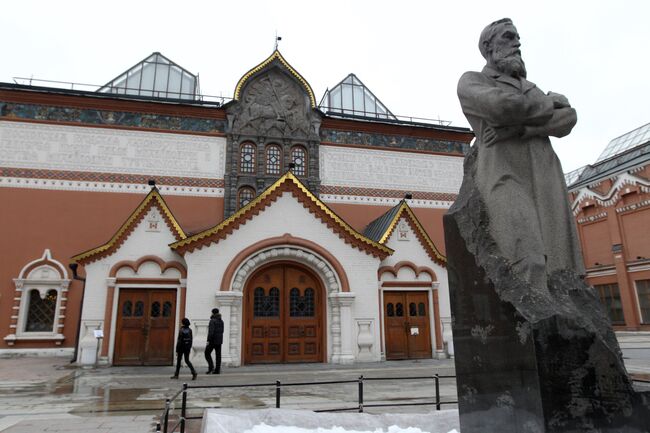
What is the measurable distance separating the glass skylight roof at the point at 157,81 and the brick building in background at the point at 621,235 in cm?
2687

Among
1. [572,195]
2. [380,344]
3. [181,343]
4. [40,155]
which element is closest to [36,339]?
[40,155]

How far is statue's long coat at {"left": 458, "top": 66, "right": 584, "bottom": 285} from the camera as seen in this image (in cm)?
354

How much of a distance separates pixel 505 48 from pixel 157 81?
2391 cm

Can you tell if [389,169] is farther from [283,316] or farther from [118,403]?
[118,403]

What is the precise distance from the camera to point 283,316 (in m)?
16.1

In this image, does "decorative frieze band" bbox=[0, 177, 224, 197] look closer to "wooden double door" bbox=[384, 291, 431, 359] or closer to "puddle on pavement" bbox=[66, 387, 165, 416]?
"wooden double door" bbox=[384, 291, 431, 359]

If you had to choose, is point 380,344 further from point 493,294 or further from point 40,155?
point 40,155

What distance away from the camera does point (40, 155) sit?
1992 cm

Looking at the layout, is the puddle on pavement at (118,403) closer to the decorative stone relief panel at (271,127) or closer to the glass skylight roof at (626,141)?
the decorative stone relief panel at (271,127)

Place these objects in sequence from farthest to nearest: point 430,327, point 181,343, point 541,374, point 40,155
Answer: point 40,155
point 430,327
point 181,343
point 541,374

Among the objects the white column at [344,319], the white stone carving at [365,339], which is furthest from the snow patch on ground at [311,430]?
the white stone carving at [365,339]

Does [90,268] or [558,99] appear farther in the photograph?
[90,268]

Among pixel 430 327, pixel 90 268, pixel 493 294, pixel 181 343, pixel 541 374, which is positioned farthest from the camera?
pixel 430 327

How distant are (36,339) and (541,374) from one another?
20.0 metres
